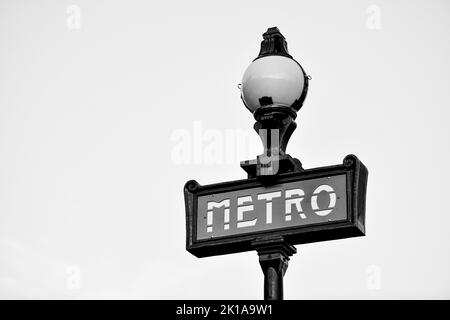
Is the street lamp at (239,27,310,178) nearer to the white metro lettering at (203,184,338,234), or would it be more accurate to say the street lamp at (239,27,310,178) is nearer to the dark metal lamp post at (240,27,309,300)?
the dark metal lamp post at (240,27,309,300)

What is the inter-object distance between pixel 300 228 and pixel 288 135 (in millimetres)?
775

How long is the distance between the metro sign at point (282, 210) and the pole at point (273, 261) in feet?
0.15

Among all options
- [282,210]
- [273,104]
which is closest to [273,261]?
[282,210]

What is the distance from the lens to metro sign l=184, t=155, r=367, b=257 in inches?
370

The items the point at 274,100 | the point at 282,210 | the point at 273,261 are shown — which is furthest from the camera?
the point at 274,100

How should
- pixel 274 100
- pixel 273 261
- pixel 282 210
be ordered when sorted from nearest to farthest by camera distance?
pixel 273 261, pixel 282 210, pixel 274 100

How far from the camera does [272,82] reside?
984cm

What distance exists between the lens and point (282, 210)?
952 centimetres

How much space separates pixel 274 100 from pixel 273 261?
1.17 meters

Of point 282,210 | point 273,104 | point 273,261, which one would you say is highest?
point 273,104

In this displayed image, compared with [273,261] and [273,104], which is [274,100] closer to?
[273,104]
